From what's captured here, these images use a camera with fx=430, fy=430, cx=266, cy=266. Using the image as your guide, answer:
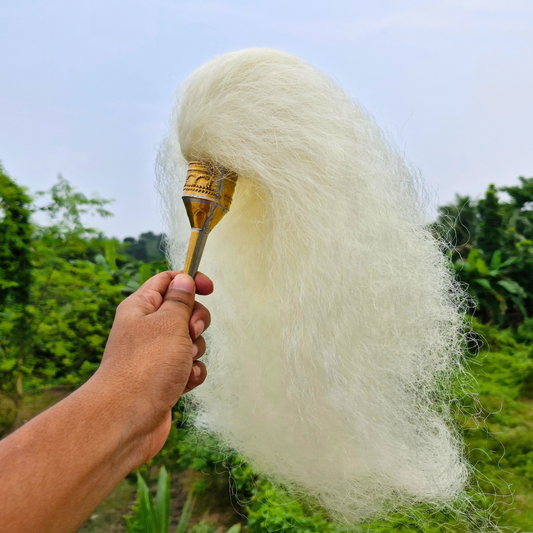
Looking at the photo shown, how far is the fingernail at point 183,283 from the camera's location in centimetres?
103

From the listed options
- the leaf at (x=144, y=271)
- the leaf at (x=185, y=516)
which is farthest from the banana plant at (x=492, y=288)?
the leaf at (x=185, y=516)

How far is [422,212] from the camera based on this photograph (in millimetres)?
1367

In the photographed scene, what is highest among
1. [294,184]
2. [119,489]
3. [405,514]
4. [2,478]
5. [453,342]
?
[294,184]

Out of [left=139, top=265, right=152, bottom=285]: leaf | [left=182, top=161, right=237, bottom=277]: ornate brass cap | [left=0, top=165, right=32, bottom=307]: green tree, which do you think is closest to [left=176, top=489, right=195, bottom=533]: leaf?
[left=182, top=161, right=237, bottom=277]: ornate brass cap

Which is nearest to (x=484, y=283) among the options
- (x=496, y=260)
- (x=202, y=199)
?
(x=496, y=260)

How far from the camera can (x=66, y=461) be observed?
684 millimetres

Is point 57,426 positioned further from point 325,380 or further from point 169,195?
point 169,195

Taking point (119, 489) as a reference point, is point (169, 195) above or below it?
above

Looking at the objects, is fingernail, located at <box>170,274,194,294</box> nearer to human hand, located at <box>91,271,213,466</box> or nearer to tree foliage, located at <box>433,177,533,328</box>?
human hand, located at <box>91,271,213,466</box>

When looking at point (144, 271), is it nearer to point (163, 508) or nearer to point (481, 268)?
point (163, 508)

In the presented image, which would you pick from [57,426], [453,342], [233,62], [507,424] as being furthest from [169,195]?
[507,424]

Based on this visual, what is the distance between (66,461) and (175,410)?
1871 mm

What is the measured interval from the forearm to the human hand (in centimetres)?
2

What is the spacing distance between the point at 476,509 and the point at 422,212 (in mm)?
1180
